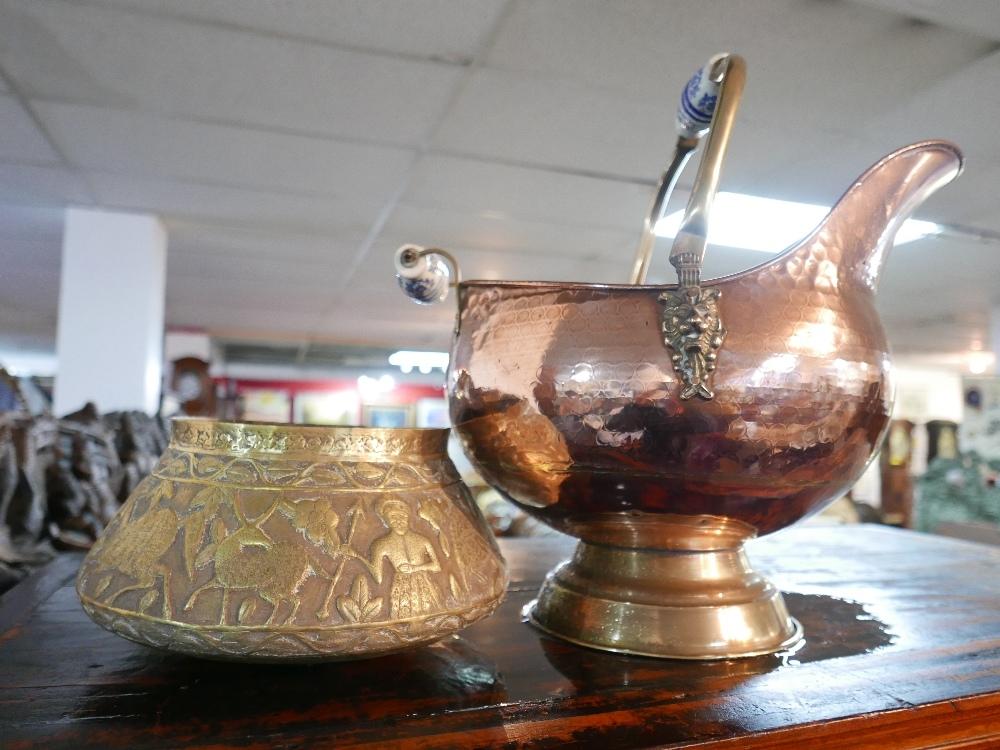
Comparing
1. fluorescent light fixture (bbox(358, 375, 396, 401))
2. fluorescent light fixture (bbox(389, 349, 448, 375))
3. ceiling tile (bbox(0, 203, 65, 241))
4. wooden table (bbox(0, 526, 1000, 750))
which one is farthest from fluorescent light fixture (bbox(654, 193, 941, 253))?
fluorescent light fixture (bbox(358, 375, 396, 401))

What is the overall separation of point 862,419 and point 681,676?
191mm

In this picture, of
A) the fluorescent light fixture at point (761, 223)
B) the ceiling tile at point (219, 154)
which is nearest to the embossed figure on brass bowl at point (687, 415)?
the ceiling tile at point (219, 154)

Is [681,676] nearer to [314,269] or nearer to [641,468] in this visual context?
[641,468]

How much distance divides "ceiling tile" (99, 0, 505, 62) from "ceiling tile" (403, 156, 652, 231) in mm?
672

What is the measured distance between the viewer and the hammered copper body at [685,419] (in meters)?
0.40

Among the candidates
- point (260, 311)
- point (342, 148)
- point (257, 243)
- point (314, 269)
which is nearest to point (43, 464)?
point (342, 148)

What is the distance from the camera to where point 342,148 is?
2.07 metres

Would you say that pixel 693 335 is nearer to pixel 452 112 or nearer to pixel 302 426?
pixel 302 426

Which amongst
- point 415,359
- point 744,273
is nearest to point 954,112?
point 744,273

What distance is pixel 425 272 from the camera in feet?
1.68

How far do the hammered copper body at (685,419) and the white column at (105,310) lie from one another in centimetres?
273

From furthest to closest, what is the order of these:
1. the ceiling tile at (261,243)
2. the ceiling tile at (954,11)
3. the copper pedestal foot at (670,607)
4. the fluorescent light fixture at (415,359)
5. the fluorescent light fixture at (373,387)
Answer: the fluorescent light fixture at (373,387)
the fluorescent light fixture at (415,359)
the ceiling tile at (261,243)
the ceiling tile at (954,11)
the copper pedestal foot at (670,607)

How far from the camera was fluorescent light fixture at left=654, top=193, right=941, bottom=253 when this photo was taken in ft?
8.05

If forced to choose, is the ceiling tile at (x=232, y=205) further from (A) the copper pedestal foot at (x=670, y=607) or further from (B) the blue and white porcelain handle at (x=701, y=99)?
(A) the copper pedestal foot at (x=670, y=607)
